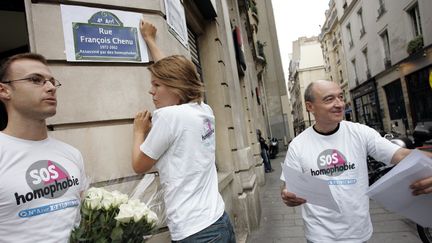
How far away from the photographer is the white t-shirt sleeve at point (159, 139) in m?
2.03

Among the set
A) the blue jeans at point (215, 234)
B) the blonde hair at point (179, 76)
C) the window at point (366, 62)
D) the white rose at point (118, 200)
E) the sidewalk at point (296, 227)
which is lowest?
the sidewalk at point (296, 227)

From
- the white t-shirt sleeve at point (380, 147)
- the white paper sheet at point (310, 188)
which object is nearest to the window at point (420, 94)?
the white t-shirt sleeve at point (380, 147)

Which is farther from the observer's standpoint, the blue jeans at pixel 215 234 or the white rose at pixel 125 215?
the blue jeans at pixel 215 234

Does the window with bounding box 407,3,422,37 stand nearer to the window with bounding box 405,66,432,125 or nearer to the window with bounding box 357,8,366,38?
the window with bounding box 405,66,432,125

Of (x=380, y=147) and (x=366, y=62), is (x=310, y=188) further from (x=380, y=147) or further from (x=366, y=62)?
(x=366, y=62)

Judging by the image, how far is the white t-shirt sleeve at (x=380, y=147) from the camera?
8.49ft

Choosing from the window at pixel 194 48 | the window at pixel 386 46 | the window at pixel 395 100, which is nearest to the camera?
the window at pixel 194 48

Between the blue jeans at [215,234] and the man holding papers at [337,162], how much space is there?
0.55 m

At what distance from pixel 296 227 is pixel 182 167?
4773 mm

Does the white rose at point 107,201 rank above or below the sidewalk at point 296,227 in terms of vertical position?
above

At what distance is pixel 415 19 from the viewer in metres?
21.2

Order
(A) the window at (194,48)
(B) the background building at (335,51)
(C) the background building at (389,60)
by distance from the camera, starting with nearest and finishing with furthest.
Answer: (A) the window at (194,48) → (C) the background building at (389,60) → (B) the background building at (335,51)

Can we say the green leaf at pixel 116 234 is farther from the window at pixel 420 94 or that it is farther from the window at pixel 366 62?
the window at pixel 366 62

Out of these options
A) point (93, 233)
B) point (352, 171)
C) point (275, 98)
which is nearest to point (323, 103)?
point (352, 171)
